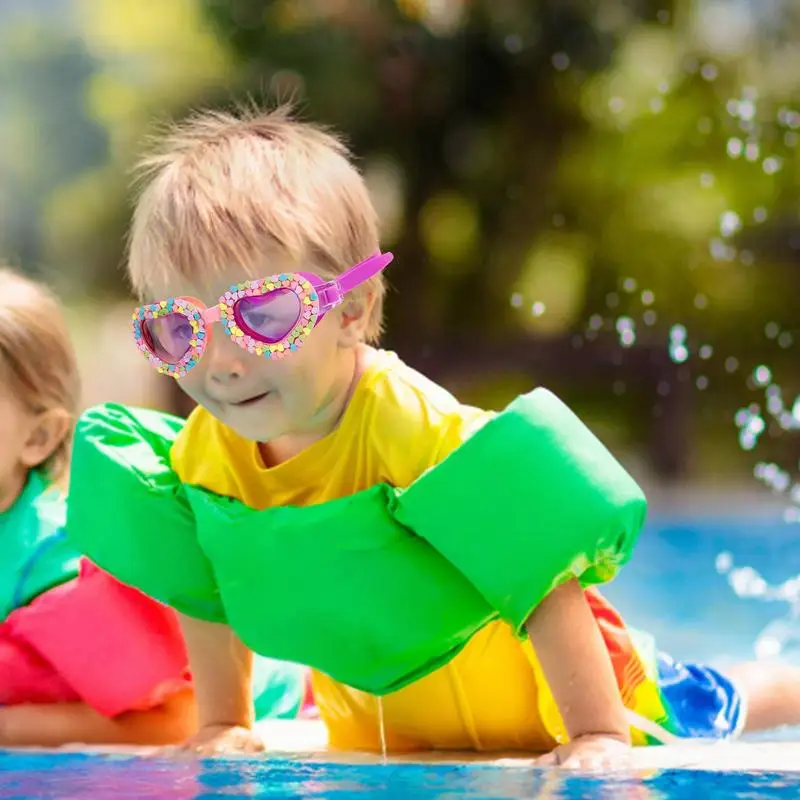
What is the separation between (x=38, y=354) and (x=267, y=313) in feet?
3.15

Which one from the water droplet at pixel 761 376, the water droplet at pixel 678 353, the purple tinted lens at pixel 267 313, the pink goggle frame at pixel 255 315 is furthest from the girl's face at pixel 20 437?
the water droplet at pixel 761 376

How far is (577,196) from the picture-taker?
14.4 meters

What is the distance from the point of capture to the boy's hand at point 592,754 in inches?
92.2

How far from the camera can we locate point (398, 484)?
2.46 meters

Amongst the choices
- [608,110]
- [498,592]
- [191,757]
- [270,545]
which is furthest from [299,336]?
[608,110]

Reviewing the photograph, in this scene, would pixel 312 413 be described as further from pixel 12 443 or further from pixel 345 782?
pixel 12 443

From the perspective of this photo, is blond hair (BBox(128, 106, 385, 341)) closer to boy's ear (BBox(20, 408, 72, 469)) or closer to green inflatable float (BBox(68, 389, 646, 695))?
green inflatable float (BBox(68, 389, 646, 695))

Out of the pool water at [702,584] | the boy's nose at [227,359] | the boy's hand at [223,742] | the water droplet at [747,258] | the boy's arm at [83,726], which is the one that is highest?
the water droplet at [747,258]

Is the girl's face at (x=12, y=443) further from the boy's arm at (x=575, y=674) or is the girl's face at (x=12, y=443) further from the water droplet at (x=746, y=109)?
the water droplet at (x=746, y=109)

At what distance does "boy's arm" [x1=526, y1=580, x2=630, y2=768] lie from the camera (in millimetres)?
2395

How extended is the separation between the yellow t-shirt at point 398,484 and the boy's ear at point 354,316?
0.20ft

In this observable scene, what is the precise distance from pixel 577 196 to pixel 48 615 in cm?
1188

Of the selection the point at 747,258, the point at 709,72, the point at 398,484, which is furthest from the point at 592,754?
the point at 709,72

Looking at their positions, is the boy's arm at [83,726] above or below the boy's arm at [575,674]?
above
